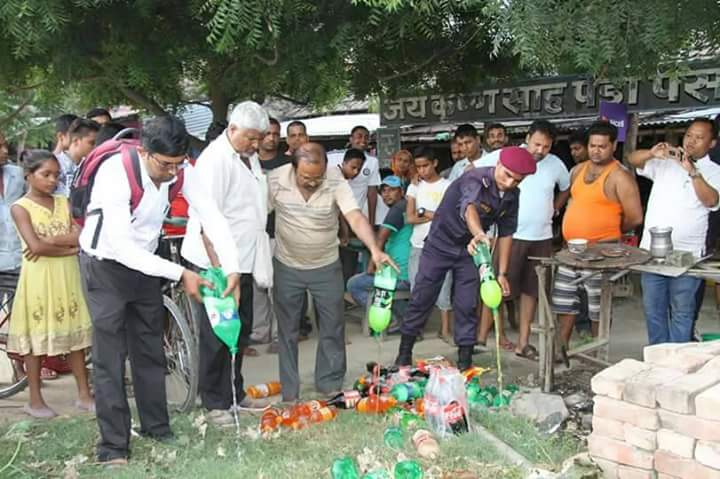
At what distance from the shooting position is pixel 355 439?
12.7 ft

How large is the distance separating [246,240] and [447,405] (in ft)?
4.93

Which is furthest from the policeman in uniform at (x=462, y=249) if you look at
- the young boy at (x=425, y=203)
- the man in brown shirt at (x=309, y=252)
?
the young boy at (x=425, y=203)

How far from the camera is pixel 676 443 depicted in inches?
117

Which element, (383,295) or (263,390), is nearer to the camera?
(383,295)

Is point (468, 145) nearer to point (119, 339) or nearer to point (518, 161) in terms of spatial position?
point (518, 161)

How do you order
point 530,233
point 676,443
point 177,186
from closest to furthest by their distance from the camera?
point 676,443 → point 177,186 → point 530,233

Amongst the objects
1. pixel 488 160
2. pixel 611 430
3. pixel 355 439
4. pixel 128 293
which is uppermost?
pixel 488 160

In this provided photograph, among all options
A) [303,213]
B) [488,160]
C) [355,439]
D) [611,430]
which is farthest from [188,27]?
[611,430]

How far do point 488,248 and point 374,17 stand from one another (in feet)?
4.96

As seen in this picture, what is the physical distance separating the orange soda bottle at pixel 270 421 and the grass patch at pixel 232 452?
69 millimetres

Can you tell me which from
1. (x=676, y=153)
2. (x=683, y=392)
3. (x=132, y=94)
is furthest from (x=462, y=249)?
(x=132, y=94)

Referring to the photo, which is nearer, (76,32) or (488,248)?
(488,248)

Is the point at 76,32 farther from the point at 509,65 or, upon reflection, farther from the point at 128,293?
the point at 509,65

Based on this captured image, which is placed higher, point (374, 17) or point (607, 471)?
point (374, 17)
